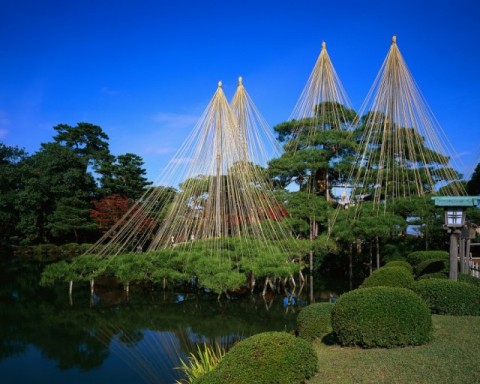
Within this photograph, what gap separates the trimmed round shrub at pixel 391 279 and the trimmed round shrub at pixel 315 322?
4.04ft

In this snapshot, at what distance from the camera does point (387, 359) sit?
446 cm

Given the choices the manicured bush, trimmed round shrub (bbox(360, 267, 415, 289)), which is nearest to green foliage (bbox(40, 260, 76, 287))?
trimmed round shrub (bbox(360, 267, 415, 289))

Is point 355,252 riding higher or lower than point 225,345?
higher

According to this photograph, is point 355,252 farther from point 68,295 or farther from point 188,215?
point 68,295

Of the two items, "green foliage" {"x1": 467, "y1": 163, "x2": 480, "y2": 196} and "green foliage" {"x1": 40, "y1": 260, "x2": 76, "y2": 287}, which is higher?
"green foliage" {"x1": 467, "y1": 163, "x2": 480, "y2": 196}

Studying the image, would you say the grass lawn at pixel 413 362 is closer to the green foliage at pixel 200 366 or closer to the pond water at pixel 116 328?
the green foliage at pixel 200 366

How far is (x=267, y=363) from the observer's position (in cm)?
395

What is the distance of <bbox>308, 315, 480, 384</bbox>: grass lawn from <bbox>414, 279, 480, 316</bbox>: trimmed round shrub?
0.94 meters

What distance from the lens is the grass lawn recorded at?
12.8 ft

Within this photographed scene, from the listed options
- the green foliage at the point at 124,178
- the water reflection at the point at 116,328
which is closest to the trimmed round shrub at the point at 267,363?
the water reflection at the point at 116,328

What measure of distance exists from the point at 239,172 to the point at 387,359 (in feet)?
29.5

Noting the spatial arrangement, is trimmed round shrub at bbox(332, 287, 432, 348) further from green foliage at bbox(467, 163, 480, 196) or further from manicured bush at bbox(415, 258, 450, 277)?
green foliage at bbox(467, 163, 480, 196)

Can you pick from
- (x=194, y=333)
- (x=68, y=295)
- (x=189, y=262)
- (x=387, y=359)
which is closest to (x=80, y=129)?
(x=68, y=295)

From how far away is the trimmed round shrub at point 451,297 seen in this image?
629 centimetres
